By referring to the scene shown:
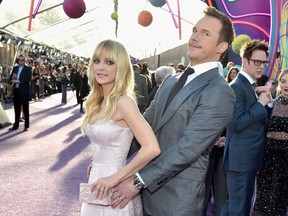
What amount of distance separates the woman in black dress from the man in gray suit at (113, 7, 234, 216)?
152cm

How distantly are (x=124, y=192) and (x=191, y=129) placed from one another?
0.41m

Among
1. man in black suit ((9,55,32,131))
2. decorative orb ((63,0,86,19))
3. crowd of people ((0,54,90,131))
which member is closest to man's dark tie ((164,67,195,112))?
crowd of people ((0,54,90,131))

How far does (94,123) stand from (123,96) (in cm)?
22

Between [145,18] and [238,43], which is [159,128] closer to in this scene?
[238,43]

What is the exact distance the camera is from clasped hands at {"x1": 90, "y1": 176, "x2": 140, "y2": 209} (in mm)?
1962

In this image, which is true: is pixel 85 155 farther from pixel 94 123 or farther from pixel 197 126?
pixel 197 126

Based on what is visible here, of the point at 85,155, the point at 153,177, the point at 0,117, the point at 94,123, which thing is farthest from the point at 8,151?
the point at 153,177

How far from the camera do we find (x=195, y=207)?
2.02m

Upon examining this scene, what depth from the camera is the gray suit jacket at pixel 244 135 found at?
3287 mm

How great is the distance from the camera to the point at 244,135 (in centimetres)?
338

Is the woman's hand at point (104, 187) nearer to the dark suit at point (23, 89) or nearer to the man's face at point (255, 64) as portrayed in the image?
the man's face at point (255, 64)

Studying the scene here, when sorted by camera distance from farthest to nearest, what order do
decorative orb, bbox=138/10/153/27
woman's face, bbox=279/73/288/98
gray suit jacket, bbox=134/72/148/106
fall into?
decorative orb, bbox=138/10/153/27
gray suit jacket, bbox=134/72/148/106
woman's face, bbox=279/73/288/98

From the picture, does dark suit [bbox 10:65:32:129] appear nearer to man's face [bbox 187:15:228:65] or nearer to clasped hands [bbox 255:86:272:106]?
clasped hands [bbox 255:86:272:106]

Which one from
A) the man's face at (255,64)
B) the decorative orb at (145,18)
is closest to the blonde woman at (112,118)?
the man's face at (255,64)
